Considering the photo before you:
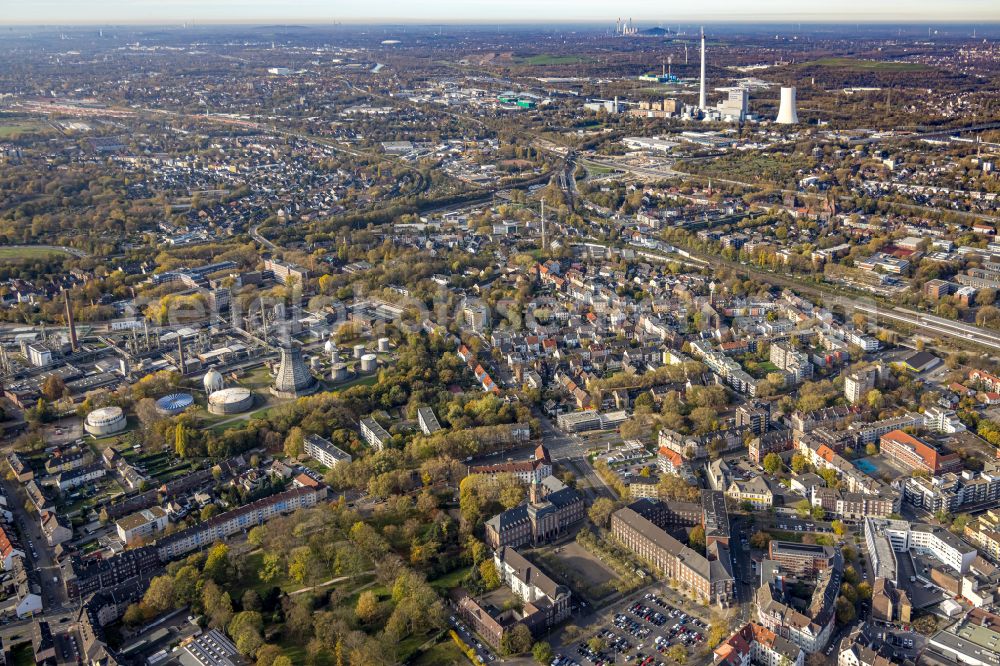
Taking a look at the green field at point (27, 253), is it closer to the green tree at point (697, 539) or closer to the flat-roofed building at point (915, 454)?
the green tree at point (697, 539)

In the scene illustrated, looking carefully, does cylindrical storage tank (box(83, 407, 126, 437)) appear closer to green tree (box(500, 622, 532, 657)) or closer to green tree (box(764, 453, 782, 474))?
green tree (box(500, 622, 532, 657))

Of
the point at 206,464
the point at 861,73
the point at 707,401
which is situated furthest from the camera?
the point at 861,73

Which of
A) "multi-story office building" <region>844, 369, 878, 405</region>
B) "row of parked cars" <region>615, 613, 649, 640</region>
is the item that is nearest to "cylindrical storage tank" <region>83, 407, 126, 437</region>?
"row of parked cars" <region>615, 613, 649, 640</region>

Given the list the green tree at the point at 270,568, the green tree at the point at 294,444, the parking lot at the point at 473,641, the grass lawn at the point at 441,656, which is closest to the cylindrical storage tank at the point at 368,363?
the green tree at the point at 294,444

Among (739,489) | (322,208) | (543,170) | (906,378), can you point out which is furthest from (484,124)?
(739,489)

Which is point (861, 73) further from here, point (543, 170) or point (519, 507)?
point (519, 507)
